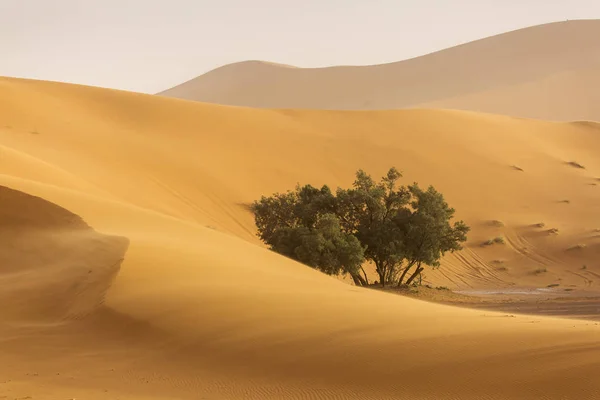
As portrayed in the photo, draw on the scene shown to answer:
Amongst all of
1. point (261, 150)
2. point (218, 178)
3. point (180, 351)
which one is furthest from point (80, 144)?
point (180, 351)

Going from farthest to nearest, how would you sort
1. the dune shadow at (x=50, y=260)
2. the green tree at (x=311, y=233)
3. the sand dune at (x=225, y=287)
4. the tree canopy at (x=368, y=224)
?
the tree canopy at (x=368, y=224) < the green tree at (x=311, y=233) < the dune shadow at (x=50, y=260) < the sand dune at (x=225, y=287)

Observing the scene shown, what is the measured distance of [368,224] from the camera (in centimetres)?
2591

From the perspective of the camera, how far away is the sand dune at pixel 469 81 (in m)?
107

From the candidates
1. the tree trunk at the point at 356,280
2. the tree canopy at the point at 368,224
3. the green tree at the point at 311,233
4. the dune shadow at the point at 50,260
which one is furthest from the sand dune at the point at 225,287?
the tree trunk at the point at 356,280

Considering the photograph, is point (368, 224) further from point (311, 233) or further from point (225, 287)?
point (225, 287)

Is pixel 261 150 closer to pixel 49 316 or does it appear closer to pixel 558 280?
pixel 558 280

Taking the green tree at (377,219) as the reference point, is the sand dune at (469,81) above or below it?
above

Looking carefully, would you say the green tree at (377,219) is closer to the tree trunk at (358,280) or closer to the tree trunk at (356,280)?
the tree trunk at (358,280)

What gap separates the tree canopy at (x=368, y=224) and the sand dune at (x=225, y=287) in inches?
156

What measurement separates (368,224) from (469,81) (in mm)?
102078

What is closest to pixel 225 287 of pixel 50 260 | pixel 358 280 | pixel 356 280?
pixel 50 260

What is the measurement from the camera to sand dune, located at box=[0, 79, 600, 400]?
9.65 metres

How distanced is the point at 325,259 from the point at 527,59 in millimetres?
114243

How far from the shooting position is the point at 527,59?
129500mm
